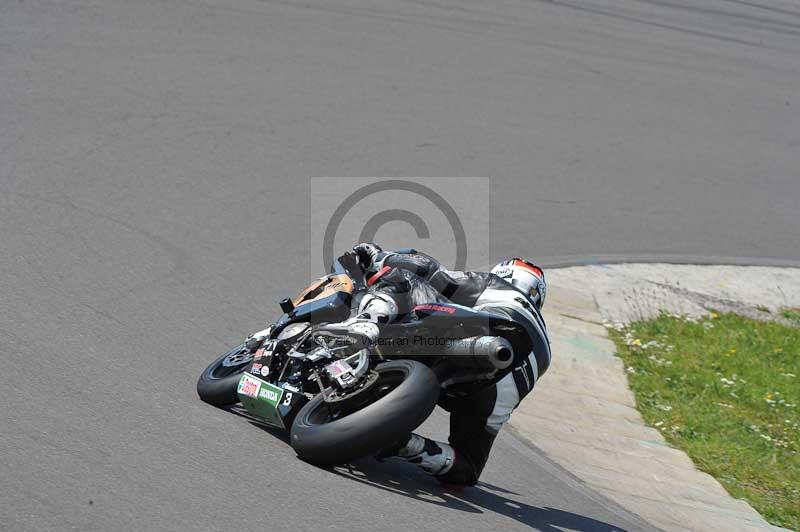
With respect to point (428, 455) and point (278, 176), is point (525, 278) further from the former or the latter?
point (278, 176)

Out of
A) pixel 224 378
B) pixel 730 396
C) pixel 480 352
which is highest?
pixel 480 352

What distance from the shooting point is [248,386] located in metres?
5.23

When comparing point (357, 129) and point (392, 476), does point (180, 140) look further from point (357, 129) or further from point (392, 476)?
→ point (392, 476)

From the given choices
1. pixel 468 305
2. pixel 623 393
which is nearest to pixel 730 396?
pixel 623 393

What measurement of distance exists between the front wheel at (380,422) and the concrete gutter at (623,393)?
1.87m

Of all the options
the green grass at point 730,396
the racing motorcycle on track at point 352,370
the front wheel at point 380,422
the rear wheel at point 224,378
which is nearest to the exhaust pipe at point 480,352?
the racing motorcycle on track at point 352,370

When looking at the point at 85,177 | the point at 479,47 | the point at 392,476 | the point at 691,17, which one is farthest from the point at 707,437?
the point at 691,17

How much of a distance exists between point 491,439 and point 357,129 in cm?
620

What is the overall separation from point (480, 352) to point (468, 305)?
0.50 meters

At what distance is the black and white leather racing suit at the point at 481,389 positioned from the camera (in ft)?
16.5

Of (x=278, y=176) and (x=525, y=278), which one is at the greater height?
(x=525, y=278)

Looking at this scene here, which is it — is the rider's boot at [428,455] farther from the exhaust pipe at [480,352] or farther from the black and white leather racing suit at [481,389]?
the exhaust pipe at [480,352]

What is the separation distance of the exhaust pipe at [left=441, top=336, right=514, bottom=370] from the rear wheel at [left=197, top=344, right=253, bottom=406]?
3.90ft

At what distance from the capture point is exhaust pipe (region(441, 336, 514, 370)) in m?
4.77
